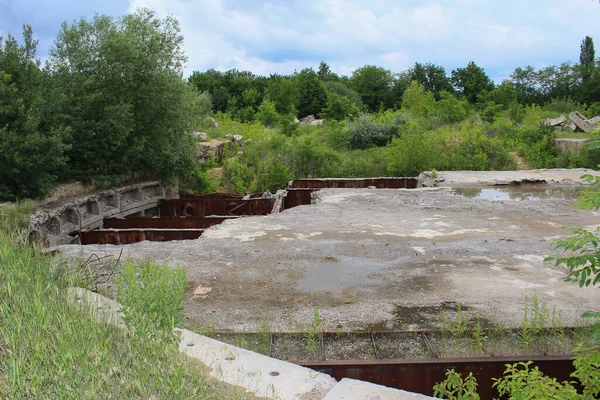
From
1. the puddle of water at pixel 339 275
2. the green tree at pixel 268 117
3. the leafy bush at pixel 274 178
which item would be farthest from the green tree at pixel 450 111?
the puddle of water at pixel 339 275

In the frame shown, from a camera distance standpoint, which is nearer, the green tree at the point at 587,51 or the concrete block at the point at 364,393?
the concrete block at the point at 364,393

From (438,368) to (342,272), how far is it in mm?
2967

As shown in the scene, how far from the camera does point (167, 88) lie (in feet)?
51.8

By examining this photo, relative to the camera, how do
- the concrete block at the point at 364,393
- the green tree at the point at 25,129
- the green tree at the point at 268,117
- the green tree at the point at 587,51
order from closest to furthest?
the concrete block at the point at 364,393, the green tree at the point at 25,129, the green tree at the point at 268,117, the green tree at the point at 587,51

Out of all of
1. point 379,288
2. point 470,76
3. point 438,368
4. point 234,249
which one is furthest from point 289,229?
point 470,76

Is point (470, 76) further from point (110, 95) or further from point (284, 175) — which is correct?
point (110, 95)

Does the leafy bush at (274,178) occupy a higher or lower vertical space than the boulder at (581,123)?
lower

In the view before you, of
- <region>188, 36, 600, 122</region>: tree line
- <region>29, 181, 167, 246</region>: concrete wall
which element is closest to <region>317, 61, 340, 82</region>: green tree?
<region>188, 36, 600, 122</region>: tree line

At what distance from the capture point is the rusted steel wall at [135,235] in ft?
34.5

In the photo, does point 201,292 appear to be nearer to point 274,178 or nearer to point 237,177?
point 274,178

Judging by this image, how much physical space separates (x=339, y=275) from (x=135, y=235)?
5.28 metres

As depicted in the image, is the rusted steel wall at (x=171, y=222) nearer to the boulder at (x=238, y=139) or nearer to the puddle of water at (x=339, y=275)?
the puddle of water at (x=339, y=275)

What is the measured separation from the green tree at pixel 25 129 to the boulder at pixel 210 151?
10492 millimetres

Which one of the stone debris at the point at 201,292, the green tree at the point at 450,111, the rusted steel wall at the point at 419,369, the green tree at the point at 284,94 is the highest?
the green tree at the point at 284,94
